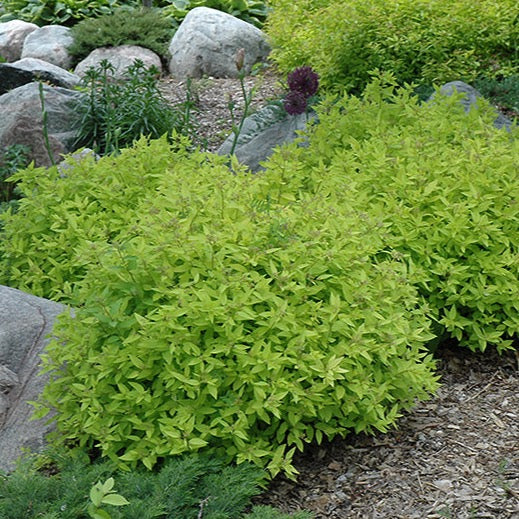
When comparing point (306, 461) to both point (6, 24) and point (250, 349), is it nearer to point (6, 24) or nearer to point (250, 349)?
point (250, 349)

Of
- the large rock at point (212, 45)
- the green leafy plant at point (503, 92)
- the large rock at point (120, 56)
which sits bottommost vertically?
the large rock at point (120, 56)

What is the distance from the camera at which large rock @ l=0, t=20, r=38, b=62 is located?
11469 millimetres

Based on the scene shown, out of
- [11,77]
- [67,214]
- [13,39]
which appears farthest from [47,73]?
[67,214]

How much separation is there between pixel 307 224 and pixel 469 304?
955 millimetres

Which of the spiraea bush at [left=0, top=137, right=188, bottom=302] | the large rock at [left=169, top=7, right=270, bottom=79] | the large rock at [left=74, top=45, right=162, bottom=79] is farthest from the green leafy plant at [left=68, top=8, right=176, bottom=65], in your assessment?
the spiraea bush at [left=0, top=137, right=188, bottom=302]

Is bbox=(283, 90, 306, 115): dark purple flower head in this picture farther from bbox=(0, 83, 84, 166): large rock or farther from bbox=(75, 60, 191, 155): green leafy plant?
bbox=(0, 83, 84, 166): large rock

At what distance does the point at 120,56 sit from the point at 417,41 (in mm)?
3898

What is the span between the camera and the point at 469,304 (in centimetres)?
395

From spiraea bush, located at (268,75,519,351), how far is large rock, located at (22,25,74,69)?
6622 millimetres

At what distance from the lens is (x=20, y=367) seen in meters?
3.67

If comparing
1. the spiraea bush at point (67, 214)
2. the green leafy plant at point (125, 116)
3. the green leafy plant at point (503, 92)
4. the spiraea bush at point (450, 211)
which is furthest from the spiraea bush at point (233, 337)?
the green leafy plant at point (503, 92)

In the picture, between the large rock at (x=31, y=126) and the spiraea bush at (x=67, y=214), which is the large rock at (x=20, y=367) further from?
the large rock at (x=31, y=126)

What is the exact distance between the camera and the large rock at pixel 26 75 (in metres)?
7.82

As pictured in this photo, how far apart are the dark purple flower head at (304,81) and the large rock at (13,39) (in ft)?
23.7
